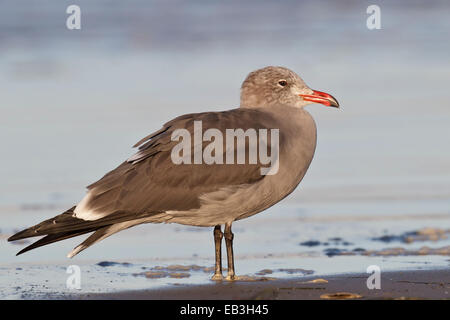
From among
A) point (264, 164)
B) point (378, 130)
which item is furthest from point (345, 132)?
point (264, 164)

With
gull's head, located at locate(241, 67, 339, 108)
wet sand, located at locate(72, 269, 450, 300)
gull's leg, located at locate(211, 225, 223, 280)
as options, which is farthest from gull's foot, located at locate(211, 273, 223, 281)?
gull's head, located at locate(241, 67, 339, 108)

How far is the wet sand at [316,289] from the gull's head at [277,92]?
1.60 m

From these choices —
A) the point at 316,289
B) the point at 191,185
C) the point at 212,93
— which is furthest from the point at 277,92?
the point at 212,93

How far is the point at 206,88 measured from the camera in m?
12.8

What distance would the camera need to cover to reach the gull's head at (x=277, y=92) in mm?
8102

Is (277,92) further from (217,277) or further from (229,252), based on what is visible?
(217,277)

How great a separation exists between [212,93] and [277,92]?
4270mm

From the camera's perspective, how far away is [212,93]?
12328mm

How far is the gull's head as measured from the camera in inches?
319

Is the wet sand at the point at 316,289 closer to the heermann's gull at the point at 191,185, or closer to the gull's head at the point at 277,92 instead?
the heermann's gull at the point at 191,185

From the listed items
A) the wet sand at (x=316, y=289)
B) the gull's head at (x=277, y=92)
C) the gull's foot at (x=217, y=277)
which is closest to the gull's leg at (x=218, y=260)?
the gull's foot at (x=217, y=277)

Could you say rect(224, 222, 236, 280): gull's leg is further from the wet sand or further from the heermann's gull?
the wet sand

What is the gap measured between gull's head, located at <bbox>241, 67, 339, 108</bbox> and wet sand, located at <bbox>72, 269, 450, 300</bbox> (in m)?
1.60

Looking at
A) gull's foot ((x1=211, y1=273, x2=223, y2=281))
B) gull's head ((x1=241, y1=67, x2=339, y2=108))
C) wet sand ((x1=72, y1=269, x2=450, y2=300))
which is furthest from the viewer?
gull's head ((x1=241, y1=67, x2=339, y2=108))
